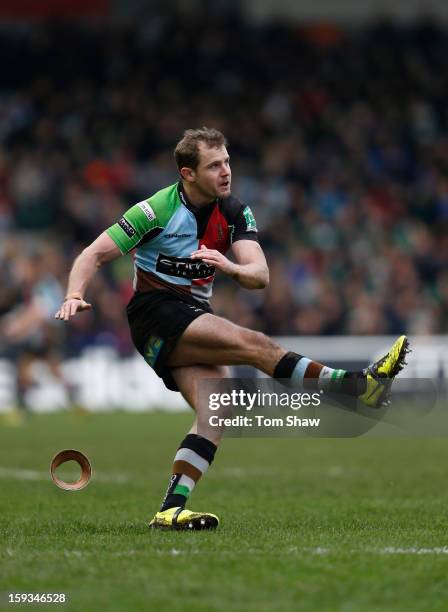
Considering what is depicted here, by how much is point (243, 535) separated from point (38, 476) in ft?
16.0

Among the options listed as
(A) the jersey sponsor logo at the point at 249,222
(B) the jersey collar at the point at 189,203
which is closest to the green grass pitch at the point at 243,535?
(A) the jersey sponsor logo at the point at 249,222

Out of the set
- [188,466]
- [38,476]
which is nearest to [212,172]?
[188,466]

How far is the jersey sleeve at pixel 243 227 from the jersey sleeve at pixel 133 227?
48 cm

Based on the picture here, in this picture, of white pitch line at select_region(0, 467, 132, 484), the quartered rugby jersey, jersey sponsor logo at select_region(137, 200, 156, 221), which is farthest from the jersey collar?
white pitch line at select_region(0, 467, 132, 484)

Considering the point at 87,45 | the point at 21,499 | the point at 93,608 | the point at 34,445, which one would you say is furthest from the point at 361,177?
the point at 93,608

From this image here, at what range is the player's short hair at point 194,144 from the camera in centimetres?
730

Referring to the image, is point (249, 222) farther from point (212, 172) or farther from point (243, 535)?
point (243, 535)

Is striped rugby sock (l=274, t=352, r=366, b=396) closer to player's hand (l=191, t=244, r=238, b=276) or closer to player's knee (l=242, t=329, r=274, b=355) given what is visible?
player's knee (l=242, t=329, r=274, b=355)

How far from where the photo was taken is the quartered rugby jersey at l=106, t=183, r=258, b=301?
728cm

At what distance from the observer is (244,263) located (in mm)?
7113

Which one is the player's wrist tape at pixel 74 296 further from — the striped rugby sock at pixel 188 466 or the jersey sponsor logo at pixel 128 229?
the striped rugby sock at pixel 188 466

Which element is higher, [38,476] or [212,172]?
[212,172]

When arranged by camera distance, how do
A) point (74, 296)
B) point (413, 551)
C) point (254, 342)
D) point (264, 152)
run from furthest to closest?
point (264, 152) → point (254, 342) → point (74, 296) → point (413, 551)

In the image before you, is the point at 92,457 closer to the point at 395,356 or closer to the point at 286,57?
the point at 395,356
